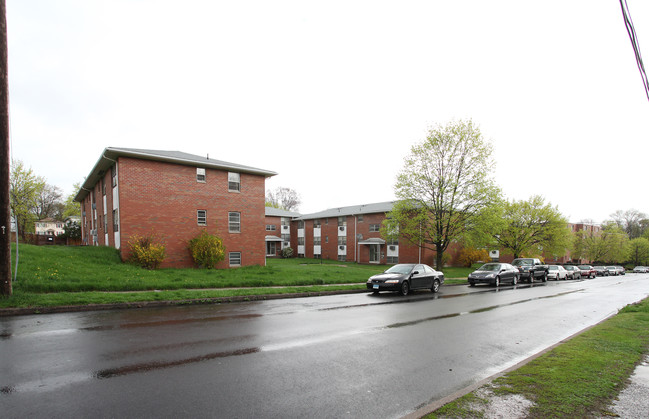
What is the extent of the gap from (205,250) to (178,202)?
131 inches

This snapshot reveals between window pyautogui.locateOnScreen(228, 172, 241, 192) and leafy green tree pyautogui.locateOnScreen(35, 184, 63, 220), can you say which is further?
leafy green tree pyautogui.locateOnScreen(35, 184, 63, 220)

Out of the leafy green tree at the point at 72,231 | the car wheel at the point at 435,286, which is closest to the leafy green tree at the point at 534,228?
the car wheel at the point at 435,286

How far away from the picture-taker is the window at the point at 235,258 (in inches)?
930

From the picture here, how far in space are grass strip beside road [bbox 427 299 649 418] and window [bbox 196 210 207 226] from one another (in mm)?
19913

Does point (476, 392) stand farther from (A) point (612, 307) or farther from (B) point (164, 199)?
(B) point (164, 199)

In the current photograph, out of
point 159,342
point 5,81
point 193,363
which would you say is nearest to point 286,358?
point 193,363

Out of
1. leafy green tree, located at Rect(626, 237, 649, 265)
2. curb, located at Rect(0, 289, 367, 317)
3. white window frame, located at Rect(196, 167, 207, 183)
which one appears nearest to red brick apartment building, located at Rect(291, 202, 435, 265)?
white window frame, located at Rect(196, 167, 207, 183)

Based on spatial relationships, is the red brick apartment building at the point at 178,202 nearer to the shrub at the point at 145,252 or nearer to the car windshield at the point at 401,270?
the shrub at the point at 145,252

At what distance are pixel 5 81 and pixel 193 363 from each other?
379 inches

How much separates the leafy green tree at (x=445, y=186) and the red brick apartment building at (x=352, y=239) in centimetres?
1147

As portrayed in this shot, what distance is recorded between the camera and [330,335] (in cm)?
755

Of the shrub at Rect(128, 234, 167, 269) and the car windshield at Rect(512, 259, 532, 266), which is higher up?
the shrub at Rect(128, 234, 167, 269)

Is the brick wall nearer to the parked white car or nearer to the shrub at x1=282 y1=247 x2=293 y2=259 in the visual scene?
the parked white car

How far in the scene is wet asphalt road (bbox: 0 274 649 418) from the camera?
4047 millimetres
